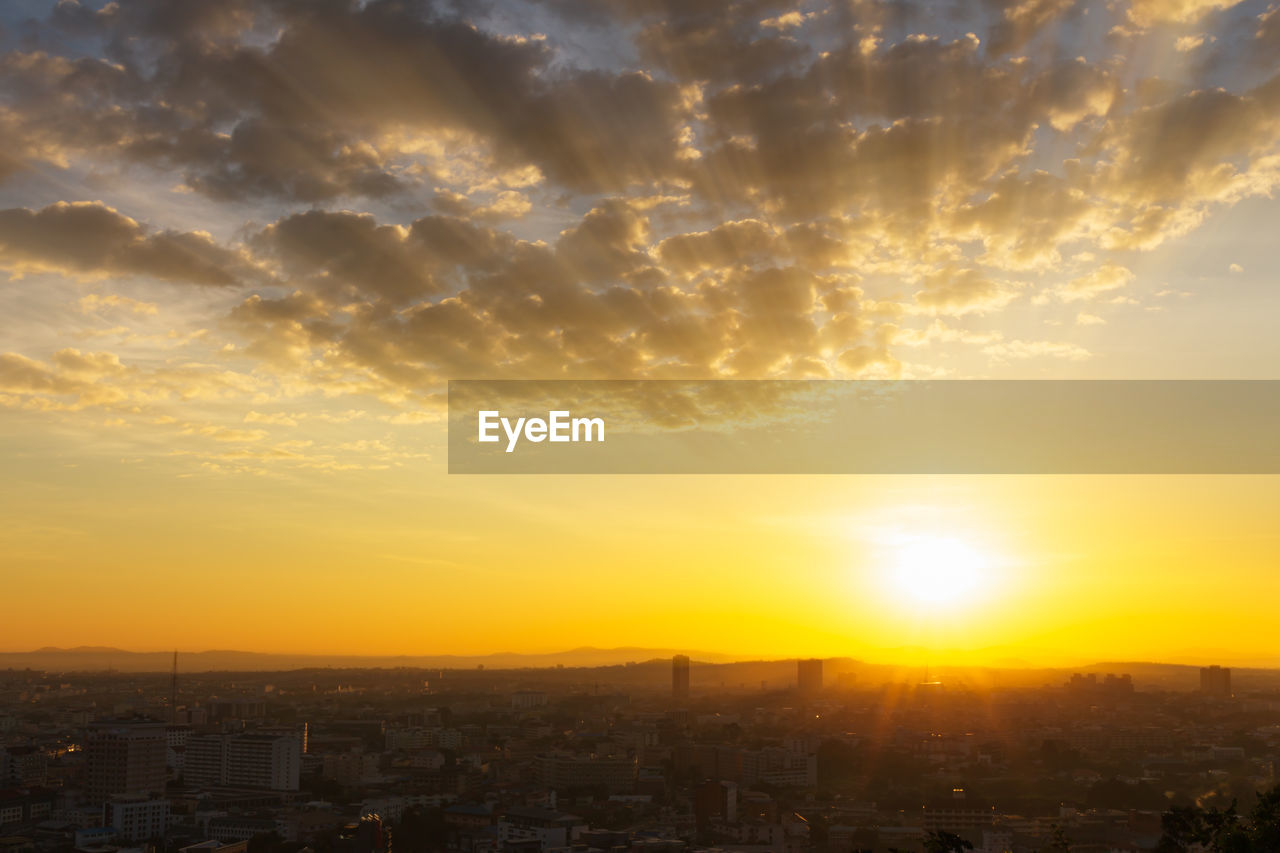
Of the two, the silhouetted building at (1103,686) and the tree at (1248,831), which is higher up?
the tree at (1248,831)

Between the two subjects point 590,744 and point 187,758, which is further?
point 590,744

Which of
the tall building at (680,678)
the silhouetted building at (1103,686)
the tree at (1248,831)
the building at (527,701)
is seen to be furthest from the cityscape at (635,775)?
the tall building at (680,678)

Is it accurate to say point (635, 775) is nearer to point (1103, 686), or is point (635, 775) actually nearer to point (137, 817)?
point (137, 817)

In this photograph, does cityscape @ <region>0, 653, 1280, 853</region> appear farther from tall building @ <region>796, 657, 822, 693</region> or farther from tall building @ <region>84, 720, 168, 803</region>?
tall building @ <region>796, 657, 822, 693</region>

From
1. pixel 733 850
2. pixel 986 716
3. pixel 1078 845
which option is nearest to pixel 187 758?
pixel 733 850

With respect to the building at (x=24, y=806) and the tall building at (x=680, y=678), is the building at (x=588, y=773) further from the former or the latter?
the tall building at (x=680, y=678)

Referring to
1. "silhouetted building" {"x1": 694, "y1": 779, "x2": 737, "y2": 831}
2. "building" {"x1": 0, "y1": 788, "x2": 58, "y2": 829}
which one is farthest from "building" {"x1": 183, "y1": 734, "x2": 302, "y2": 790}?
"silhouetted building" {"x1": 694, "y1": 779, "x2": 737, "y2": 831}

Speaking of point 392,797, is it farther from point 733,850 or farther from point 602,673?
point 602,673
